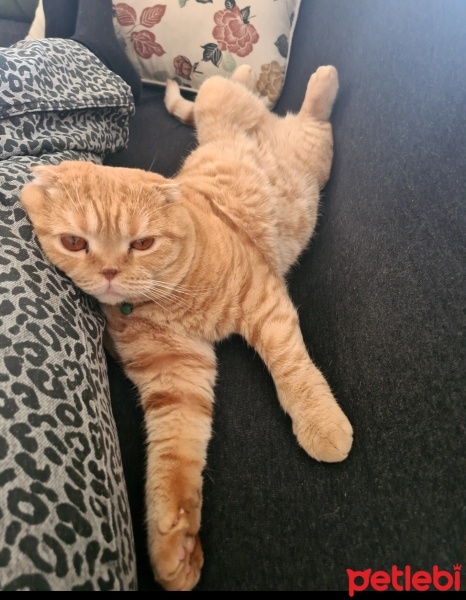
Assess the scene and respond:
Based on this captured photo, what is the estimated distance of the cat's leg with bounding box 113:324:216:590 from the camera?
0.82 m

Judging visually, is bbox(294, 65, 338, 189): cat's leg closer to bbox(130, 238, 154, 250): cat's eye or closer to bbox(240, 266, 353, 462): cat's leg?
bbox(240, 266, 353, 462): cat's leg

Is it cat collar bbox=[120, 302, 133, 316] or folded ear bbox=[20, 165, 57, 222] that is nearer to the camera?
folded ear bbox=[20, 165, 57, 222]

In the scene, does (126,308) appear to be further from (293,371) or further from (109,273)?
(293,371)

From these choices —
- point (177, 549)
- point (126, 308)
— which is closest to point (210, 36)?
point (126, 308)

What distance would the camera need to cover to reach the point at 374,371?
37.6 inches

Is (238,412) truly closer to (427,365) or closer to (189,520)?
(189,520)

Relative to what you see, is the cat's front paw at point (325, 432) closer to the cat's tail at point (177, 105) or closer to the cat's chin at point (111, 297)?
the cat's chin at point (111, 297)

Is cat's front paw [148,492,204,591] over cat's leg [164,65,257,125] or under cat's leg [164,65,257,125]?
under

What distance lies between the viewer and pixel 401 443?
0.84 m

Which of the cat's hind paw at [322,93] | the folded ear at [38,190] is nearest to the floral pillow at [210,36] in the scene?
the cat's hind paw at [322,93]

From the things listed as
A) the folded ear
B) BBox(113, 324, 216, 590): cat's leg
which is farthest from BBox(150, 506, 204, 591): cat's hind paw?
the folded ear

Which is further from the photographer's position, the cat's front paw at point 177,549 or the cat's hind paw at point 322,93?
the cat's hind paw at point 322,93

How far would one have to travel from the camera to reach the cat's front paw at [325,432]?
0.92 meters

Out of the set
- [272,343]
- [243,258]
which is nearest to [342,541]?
[272,343]
